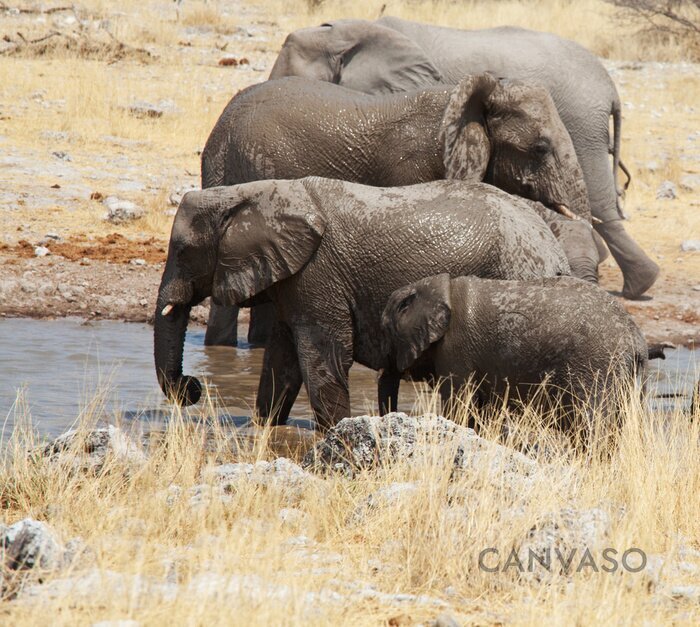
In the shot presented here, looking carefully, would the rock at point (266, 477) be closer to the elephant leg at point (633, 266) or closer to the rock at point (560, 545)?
the rock at point (560, 545)

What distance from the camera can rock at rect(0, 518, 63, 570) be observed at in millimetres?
4324

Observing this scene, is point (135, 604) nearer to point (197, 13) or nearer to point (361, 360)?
point (361, 360)

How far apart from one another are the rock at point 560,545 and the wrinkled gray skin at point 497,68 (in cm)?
696

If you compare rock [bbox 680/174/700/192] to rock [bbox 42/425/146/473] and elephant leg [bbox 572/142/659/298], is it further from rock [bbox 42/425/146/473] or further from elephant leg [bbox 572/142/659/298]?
rock [bbox 42/425/146/473]

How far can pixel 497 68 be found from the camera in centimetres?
1230

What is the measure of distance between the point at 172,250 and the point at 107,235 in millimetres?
4859

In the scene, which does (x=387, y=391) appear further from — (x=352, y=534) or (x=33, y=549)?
(x=33, y=549)

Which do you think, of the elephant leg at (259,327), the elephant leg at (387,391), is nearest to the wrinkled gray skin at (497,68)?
the elephant leg at (259,327)

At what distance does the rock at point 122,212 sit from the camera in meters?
12.8

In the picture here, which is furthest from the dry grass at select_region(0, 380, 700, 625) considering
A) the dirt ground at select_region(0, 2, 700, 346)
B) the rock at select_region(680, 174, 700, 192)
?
the rock at select_region(680, 174, 700, 192)

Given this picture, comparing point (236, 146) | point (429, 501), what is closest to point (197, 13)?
point (236, 146)

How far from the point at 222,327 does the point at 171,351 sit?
8.21 feet

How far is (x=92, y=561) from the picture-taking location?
4418 millimetres

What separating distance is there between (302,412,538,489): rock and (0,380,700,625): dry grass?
7cm
